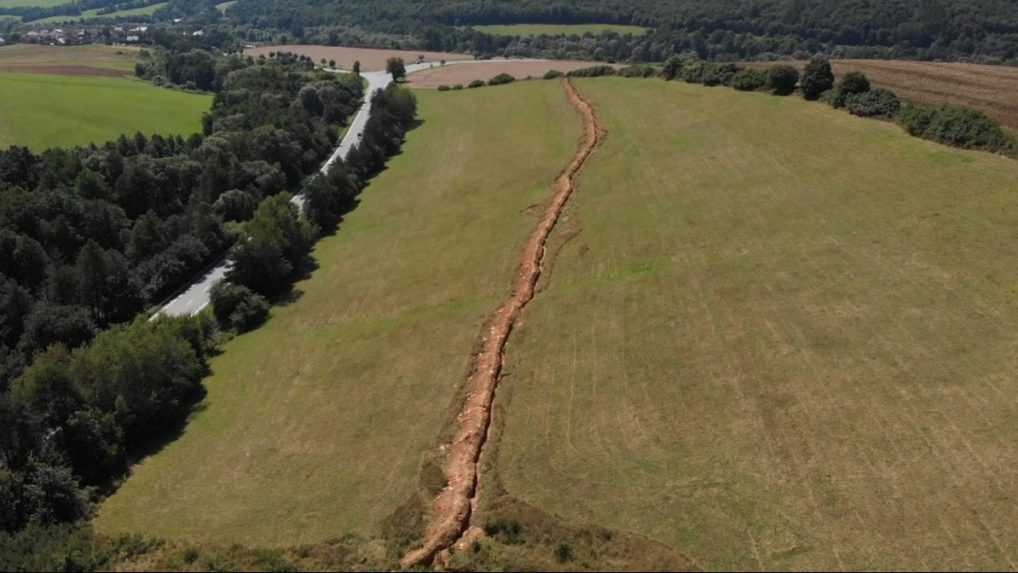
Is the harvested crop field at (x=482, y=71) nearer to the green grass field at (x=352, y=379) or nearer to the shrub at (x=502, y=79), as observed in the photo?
the shrub at (x=502, y=79)

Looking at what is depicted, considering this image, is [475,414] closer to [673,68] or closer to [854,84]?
[854,84]

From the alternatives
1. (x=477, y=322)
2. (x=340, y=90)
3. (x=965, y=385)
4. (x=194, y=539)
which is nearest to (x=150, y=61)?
(x=340, y=90)

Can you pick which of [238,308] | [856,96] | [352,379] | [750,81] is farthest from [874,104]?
[238,308]

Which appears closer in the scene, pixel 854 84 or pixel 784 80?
pixel 854 84

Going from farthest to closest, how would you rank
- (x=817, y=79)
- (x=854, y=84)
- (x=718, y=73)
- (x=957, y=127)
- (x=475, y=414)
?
1. (x=718, y=73)
2. (x=817, y=79)
3. (x=854, y=84)
4. (x=957, y=127)
5. (x=475, y=414)

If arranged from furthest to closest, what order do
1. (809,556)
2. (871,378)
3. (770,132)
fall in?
(770,132), (871,378), (809,556)

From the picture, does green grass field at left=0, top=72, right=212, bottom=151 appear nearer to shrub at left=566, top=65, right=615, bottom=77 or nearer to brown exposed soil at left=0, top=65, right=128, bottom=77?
brown exposed soil at left=0, top=65, right=128, bottom=77

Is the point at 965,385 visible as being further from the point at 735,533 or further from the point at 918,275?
the point at 735,533
